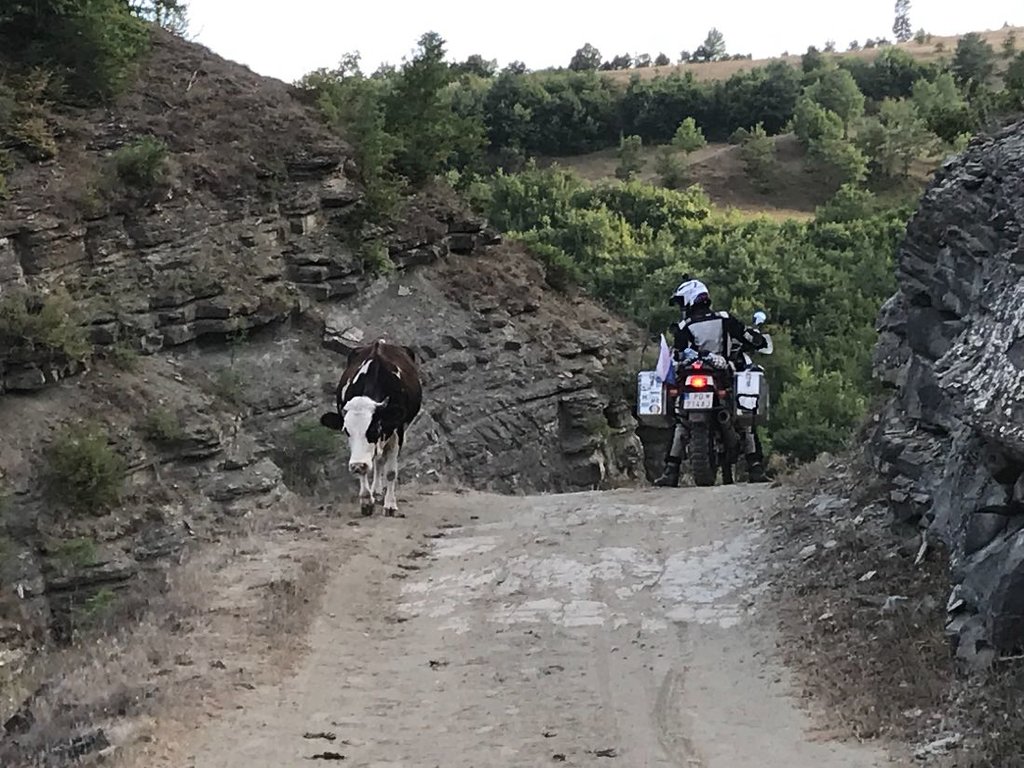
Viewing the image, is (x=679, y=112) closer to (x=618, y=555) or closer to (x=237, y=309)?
(x=237, y=309)

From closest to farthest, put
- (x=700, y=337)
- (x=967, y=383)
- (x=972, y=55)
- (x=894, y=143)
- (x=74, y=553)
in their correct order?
(x=967, y=383) < (x=74, y=553) < (x=700, y=337) < (x=894, y=143) < (x=972, y=55)

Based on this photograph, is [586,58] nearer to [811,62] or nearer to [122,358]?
[811,62]

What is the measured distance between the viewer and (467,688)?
25.5 ft

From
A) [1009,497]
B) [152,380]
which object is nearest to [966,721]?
[1009,497]

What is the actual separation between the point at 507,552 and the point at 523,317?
10963 mm

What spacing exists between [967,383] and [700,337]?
759cm

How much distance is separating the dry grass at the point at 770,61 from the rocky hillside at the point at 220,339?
67598mm

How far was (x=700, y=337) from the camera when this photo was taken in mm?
14266

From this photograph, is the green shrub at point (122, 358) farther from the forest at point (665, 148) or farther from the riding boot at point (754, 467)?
the riding boot at point (754, 467)

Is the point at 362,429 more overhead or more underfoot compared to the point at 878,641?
more overhead

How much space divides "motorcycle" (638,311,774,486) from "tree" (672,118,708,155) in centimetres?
5832

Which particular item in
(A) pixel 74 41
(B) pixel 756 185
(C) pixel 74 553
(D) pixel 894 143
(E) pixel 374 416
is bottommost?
(C) pixel 74 553

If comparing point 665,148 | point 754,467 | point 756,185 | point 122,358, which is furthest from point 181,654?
point 665,148

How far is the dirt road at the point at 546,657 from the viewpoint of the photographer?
22.0 ft
